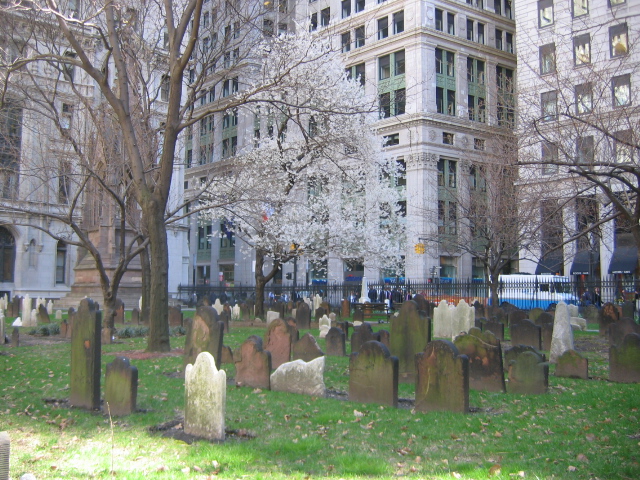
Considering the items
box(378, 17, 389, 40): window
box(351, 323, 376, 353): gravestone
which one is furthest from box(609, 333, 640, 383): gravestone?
box(378, 17, 389, 40): window

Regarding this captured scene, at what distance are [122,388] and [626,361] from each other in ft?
27.6

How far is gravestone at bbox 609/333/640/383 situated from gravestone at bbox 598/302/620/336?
866 cm

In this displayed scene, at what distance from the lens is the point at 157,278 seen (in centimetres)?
1377

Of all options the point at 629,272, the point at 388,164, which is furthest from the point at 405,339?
the point at 629,272

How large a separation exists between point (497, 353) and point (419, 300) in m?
8.45

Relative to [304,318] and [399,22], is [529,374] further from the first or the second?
[399,22]

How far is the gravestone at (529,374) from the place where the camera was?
9.52m

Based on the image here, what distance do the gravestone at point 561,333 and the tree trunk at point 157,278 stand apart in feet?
27.8

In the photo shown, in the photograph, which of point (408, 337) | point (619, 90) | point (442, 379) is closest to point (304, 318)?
point (408, 337)

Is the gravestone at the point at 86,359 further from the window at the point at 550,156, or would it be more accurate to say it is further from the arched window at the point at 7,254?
the arched window at the point at 7,254

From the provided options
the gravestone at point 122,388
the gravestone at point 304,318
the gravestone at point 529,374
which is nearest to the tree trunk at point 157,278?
the gravestone at point 122,388

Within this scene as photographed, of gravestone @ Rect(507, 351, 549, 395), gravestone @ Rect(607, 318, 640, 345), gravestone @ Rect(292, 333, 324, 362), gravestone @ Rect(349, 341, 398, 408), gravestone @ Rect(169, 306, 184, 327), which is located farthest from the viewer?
gravestone @ Rect(169, 306, 184, 327)

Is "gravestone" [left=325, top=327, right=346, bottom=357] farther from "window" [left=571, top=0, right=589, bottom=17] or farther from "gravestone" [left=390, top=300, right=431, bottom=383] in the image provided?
"window" [left=571, top=0, right=589, bottom=17]

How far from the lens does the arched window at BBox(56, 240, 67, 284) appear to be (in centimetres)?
4331
